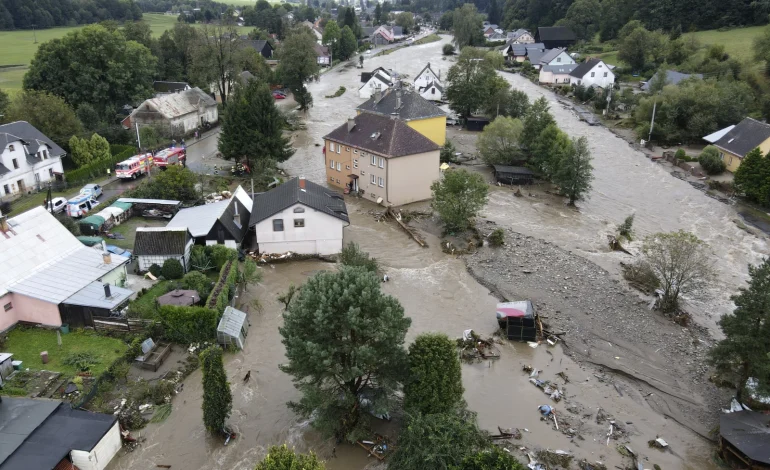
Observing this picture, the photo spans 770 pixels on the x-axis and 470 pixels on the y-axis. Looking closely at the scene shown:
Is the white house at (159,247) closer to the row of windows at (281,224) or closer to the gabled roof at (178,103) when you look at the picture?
the row of windows at (281,224)

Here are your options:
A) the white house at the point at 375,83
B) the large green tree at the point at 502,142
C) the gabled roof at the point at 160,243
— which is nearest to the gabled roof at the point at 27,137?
the gabled roof at the point at 160,243

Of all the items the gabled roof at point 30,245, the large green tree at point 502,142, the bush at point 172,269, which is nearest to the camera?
the gabled roof at point 30,245

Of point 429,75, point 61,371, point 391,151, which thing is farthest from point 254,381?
point 429,75

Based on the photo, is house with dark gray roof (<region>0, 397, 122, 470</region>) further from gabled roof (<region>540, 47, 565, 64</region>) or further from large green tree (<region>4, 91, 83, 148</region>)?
gabled roof (<region>540, 47, 565, 64</region>)

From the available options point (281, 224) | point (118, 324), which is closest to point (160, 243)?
point (118, 324)

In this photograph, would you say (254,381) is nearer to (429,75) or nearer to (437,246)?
(437,246)

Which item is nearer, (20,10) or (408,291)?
(408,291)
